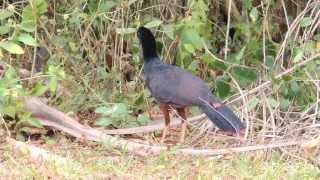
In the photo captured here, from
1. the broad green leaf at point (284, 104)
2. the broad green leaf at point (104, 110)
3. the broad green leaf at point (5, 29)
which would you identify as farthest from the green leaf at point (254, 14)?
the broad green leaf at point (5, 29)

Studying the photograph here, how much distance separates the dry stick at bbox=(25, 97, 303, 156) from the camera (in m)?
5.00

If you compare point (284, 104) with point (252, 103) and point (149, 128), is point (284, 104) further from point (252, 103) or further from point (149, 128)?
point (149, 128)

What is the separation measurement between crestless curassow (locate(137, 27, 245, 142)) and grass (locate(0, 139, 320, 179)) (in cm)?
23

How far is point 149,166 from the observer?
4.72 metres

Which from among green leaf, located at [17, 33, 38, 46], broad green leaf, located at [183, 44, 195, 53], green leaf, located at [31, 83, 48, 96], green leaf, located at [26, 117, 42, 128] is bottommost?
green leaf, located at [26, 117, 42, 128]

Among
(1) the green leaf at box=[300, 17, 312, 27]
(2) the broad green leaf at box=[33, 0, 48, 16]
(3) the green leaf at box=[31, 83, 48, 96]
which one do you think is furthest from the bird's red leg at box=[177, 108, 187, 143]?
(2) the broad green leaf at box=[33, 0, 48, 16]

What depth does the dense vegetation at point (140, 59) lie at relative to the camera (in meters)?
5.43

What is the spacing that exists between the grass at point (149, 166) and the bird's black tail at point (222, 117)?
0.59ft

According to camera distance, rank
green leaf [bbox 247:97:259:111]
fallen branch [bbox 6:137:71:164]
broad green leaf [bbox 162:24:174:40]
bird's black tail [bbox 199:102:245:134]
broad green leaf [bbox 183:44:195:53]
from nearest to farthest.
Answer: fallen branch [bbox 6:137:71:164] < bird's black tail [bbox 199:102:245:134] < green leaf [bbox 247:97:259:111] < broad green leaf [bbox 183:44:195:53] < broad green leaf [bbox 162:24:174:40]

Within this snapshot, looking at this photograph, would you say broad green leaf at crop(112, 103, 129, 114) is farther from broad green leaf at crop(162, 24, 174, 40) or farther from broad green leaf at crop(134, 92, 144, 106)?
broad green leaf at crop(162, 24, 174, 40)

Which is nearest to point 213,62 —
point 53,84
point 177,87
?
point 177,87

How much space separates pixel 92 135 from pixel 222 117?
36.2 inches

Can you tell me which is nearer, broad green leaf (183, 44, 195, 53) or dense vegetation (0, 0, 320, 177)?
dense vegetation (0, 0, 320, 177)

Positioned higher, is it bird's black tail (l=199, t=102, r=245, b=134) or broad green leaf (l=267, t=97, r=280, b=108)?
bird's black tail (l=199, t=102, r=245, b=134)
